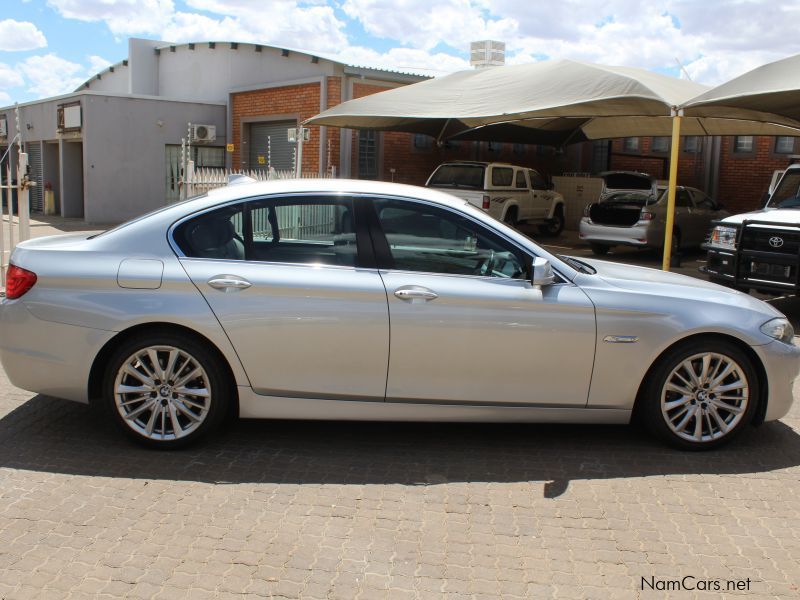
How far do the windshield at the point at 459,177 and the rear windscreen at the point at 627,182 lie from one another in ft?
9.88

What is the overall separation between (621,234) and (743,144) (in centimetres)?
841

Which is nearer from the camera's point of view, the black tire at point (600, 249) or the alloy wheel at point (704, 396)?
the alloy wheel at point (704, 396)

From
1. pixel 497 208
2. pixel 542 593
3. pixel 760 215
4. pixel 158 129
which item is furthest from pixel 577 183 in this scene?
pixel 542 593

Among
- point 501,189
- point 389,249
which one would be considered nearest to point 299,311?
point 389,249

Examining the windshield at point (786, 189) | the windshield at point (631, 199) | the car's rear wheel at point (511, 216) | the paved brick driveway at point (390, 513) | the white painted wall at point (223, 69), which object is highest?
the white painted wall at point (223, 69)

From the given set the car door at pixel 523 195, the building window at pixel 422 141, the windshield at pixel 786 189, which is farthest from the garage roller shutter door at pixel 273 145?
the windshield at pixel 786 189

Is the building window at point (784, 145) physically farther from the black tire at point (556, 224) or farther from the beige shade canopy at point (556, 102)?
the black tire at point (556, 224)

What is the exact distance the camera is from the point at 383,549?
3.55 m

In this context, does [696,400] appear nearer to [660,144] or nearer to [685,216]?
[685,216]

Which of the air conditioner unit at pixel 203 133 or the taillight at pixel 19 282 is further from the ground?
the air conditioner unit at pixel 203 133

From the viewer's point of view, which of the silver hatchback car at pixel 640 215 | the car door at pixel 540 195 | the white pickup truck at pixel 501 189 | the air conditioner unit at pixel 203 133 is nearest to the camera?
the silver hatchback car at pixel 640 215

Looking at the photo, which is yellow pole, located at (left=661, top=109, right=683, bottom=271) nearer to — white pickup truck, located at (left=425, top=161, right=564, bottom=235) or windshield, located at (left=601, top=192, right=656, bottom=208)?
windshield, located at (left=601, top=192, right=656, bottom=208)

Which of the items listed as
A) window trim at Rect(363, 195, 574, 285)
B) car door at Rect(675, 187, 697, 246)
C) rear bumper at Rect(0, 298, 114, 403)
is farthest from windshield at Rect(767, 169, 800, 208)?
rear bumper at Rect(0, 298, 114, 403)

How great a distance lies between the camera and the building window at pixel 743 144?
70.7ft
